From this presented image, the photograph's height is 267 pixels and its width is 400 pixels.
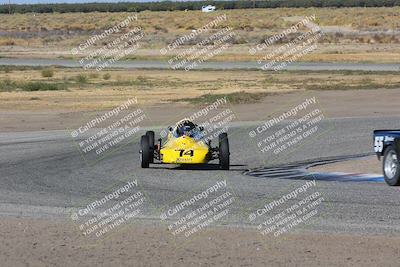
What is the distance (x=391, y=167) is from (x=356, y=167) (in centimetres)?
349

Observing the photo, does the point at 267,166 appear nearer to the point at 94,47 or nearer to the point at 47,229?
the point at 47,229

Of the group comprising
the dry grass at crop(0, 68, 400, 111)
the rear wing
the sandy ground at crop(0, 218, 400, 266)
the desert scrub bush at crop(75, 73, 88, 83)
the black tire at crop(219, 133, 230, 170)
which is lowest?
the sandy ground at crop(0, 218, 400, 266)

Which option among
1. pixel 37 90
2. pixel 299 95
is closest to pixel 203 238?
pixel 299 95

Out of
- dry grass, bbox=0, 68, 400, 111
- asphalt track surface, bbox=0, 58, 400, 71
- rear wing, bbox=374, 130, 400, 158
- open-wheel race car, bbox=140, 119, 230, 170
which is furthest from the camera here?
asphalt track surface, bbox=0, 58, 400, 71

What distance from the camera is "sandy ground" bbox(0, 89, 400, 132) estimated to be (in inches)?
1353

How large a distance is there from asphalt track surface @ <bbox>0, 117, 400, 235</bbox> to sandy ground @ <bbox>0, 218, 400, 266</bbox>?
912 mm

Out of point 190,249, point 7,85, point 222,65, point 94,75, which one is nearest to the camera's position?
point 190,249

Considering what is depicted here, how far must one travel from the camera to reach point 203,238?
12414 millimetres

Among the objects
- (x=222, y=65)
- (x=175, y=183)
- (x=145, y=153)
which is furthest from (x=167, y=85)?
(x=175, y=183)

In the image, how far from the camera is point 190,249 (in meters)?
11.7

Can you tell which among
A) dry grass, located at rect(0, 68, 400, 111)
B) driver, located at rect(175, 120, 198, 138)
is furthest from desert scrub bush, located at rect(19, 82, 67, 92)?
driver, located at rect(175, 120, 198, 138)

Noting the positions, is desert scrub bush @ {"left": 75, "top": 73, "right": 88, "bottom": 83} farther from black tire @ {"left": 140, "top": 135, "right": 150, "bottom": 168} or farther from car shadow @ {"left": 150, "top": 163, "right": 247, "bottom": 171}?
black tire @ {"left": 140, "top": 135, "right": 150, "bottom": 168}

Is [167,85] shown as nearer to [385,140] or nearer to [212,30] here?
[385,140]

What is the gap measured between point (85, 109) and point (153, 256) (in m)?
27.8
